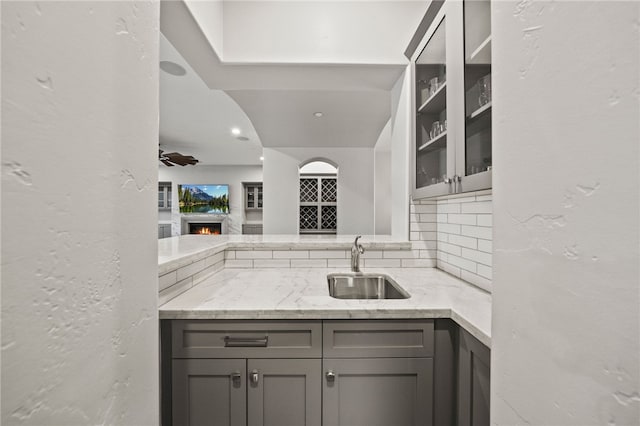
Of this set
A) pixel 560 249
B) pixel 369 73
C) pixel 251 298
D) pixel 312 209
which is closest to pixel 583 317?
pixel 560 249

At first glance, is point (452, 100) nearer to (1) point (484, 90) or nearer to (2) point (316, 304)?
(1) point (484, 90)

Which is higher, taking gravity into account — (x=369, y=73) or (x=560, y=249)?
(x=369, y=73)

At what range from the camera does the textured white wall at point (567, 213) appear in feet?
0.98

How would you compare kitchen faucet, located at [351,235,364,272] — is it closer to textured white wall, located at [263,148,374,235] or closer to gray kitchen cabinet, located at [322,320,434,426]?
gray kitchen cabinet, located at [322,320,434,426]

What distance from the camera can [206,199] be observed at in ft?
27.3

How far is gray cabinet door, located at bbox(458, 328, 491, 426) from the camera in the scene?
0.94 meters

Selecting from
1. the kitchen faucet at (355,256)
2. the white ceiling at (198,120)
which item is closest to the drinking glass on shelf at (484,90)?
the kitchen faucet at (355,256)

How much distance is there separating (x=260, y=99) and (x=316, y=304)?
235cm

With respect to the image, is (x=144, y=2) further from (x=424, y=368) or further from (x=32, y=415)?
(x=424, y=368)

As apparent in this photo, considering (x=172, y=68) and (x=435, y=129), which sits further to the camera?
(x=172, y=68)

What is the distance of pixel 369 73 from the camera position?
195 cm

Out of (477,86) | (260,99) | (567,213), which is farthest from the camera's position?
(260,99)

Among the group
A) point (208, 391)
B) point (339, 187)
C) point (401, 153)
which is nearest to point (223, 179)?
point (339, 187)

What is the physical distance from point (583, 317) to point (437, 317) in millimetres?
885
